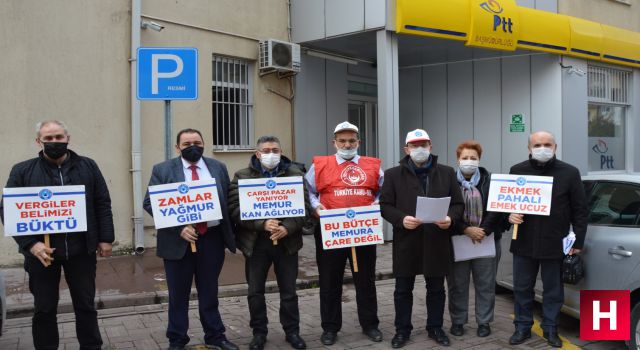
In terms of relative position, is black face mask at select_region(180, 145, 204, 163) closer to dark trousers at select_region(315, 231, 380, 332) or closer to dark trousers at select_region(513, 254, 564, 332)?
dark trousers at select_region(315, 231, 380, 332)

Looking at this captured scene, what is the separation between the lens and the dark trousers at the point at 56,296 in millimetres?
4430

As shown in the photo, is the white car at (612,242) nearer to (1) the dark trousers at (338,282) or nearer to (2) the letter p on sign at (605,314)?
(2) the letter p on sign at (605,314)

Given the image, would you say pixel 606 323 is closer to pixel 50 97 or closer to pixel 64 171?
pixel 64 171

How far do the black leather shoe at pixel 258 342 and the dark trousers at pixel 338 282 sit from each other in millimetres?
593

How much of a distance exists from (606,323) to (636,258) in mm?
703

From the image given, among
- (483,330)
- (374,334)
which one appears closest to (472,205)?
(483,330)

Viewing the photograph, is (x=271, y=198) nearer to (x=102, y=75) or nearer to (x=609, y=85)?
(x=102, y=75)

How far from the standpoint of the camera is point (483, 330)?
5.41 m

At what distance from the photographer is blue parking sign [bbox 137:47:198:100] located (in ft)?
18.7

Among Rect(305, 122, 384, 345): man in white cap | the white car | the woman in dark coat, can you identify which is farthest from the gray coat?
the white car

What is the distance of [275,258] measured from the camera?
5031 millimetres

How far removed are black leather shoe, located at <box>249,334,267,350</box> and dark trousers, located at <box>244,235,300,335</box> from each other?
35mm

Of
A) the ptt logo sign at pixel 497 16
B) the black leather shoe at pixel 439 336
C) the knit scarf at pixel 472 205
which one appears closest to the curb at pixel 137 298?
Result: the black leather shoe at pixel 439 336

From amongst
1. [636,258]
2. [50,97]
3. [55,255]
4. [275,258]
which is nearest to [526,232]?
[636,258]
